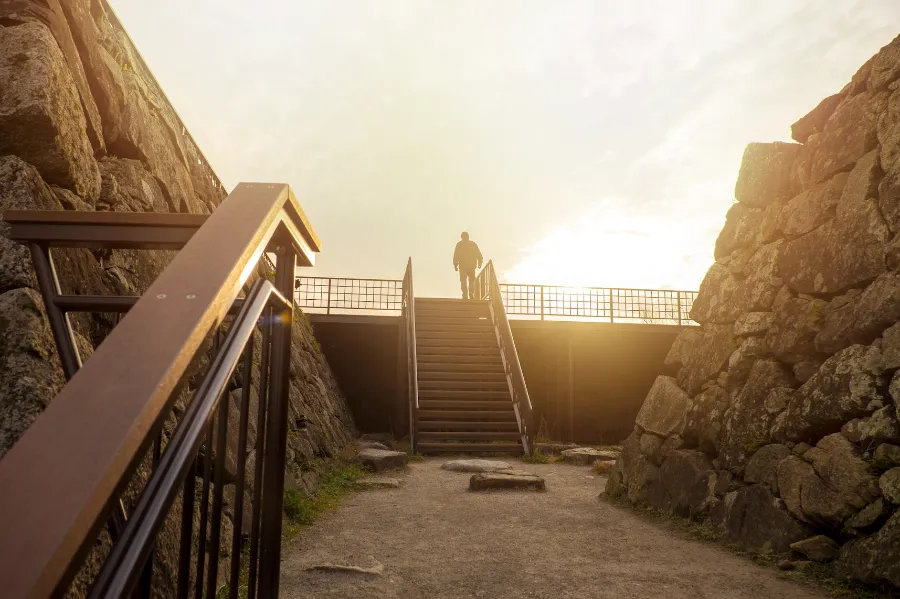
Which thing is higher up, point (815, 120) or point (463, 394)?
point (815, 120)

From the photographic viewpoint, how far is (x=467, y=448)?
9.70 meters

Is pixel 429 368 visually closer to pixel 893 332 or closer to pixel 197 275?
pixel 893 332

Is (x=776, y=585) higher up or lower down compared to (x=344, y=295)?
lower down

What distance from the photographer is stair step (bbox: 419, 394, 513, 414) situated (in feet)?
34.7

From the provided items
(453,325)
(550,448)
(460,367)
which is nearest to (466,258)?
(453,325)

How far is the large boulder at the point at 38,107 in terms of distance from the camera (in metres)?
2.81

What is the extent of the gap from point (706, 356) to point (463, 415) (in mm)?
5133

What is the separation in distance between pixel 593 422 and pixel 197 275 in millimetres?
13655

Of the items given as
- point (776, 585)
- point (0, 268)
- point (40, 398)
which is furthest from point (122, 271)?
point (776, 585)

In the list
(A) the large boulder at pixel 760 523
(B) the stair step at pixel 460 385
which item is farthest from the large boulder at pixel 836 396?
(B) the stair step at pixel 460 385

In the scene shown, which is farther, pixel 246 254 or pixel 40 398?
pixel 40 398

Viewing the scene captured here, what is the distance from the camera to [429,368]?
1152 centimetres

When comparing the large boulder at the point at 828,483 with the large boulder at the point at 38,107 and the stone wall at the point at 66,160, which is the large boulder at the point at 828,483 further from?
the large boulder at the point at 38,107

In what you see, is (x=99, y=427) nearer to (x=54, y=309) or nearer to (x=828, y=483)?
(x=54, y=309)
